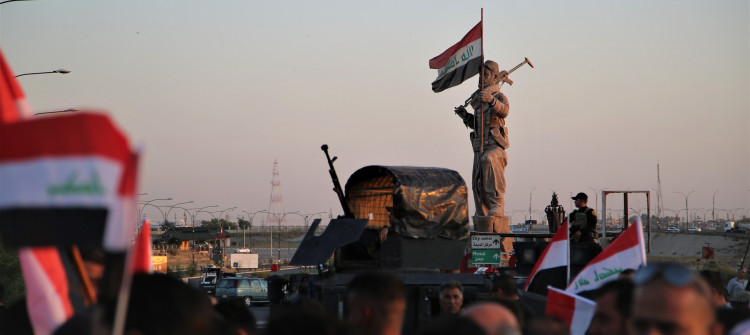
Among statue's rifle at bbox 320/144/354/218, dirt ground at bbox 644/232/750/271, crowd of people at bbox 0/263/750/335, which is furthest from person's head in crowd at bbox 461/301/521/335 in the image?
dirt ground at bbox 644/232/750/271

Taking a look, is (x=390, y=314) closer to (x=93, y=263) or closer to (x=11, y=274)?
(x=93, y=263)

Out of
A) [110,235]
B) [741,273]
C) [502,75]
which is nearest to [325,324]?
[110,235]

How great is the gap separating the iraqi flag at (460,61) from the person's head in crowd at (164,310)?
24670 mm

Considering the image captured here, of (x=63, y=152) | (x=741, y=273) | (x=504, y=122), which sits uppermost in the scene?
(x=504, y=122)

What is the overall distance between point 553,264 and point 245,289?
28.0 meters

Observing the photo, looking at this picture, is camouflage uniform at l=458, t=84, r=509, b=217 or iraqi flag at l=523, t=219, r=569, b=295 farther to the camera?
Answer: camouflage uniform at l=458, t=84, r=509, b=217

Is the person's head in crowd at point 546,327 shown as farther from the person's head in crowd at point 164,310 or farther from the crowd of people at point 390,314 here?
the person's head in crowd at point 164,310

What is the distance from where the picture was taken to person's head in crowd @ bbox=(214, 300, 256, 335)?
585 centimetres

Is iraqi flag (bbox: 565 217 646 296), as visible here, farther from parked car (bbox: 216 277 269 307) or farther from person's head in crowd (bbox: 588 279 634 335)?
parked car (bbox: 216 277 269 307)

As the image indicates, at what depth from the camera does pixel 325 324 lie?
4.30 m

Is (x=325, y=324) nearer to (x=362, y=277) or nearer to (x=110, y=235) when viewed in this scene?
(x=362, y=277)

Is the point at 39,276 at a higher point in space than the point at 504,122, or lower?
lower

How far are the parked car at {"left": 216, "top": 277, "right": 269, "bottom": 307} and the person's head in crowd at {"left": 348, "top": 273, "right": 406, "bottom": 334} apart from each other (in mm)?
32783

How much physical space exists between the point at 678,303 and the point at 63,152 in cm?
244
